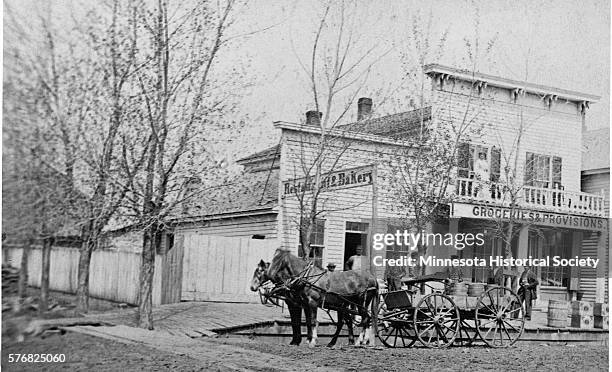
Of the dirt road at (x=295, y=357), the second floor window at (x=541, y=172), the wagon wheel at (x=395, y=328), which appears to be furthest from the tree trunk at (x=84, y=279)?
the second floor window at (x=541, y=172)

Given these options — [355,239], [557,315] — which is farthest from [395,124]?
[557,315]

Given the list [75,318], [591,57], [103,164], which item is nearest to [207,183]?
[103,164]

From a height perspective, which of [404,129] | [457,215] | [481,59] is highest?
[481,59]

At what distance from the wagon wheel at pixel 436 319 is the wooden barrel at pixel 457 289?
7 centimetres

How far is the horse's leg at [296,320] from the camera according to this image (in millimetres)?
7852

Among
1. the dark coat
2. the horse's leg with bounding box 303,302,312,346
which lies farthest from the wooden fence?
the dark coat

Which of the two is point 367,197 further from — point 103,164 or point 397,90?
point 103,164

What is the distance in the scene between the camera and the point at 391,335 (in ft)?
28.0

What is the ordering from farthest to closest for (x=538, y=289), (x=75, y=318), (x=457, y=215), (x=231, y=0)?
(x=538, y=289) < (x=457, y=215) < (x=231, y=0) < (x=75, y=318)

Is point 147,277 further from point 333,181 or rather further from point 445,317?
point 445,317

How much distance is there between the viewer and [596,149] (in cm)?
894

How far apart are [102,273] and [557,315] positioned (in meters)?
4.59

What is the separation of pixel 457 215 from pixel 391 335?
1.22 m

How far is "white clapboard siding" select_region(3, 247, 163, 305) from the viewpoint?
663 centimetres
